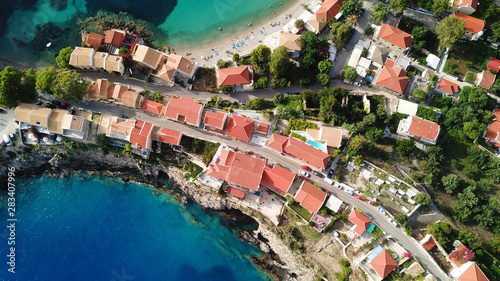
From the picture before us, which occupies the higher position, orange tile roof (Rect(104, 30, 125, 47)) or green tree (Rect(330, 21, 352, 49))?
green tree (Rect(330, 21, 352, 49))

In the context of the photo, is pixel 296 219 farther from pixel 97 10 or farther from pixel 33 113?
pixel 97 10

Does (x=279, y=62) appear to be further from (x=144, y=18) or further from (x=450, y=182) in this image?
(x=450, y=182)

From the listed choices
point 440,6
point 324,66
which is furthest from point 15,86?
point 440,6

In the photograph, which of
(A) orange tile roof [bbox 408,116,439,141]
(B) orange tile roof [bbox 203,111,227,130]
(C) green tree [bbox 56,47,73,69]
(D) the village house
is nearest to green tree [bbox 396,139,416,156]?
(D) the village house

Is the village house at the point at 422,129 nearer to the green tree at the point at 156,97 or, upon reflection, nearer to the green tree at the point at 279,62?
the green tree at the point at 279,62

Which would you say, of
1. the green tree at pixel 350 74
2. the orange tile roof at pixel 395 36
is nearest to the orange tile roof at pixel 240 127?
the green tree at pixel 350 74

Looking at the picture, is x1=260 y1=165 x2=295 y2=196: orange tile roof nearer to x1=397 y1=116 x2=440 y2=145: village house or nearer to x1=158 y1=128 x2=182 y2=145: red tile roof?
x1=158 y1=128 x2=182 y2=145: red tile roof

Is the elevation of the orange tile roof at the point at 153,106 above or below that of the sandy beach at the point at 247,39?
below
